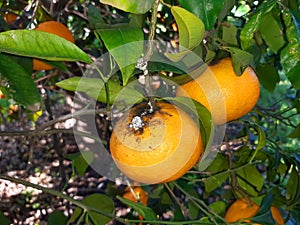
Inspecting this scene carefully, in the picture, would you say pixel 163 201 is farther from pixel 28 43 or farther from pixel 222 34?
pixel 28 43

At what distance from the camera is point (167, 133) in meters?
0.70

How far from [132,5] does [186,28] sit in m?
0.12

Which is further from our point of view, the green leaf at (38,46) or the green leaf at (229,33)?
the green leaf at (229,33)

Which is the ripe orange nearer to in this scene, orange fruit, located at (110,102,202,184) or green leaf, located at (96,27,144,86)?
orange fruit, located at (110,102,202,184)

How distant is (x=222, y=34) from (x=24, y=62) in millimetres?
431

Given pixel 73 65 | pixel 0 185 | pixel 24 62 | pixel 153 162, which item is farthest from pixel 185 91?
pixel 0 185

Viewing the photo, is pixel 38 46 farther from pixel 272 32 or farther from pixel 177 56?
pixel 272 32

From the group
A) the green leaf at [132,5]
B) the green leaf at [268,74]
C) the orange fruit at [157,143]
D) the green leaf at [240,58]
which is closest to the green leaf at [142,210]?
the orange fruit at [157,143]

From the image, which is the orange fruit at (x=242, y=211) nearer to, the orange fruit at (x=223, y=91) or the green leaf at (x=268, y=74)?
the orange fruit at (x=223, y=91)

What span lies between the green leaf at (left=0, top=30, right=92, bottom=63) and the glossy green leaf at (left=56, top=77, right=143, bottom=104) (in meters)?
0.15

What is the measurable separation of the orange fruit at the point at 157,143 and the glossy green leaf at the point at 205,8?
151mm

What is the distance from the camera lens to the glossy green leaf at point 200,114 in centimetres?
73

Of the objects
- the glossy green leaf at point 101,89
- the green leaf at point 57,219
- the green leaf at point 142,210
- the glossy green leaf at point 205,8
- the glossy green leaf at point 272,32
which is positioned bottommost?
the green leaf at point 57,219

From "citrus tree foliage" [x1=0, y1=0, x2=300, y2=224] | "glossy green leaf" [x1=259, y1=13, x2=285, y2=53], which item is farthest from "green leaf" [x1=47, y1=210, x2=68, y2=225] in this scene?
"glossy green leaf" [x1=259, y1=13, x2=285, y2=53]
